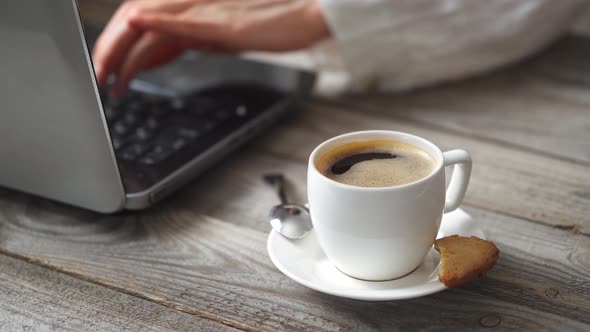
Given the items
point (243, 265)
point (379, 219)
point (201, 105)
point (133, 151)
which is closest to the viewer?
point (379, 219)

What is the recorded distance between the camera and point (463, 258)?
53 cm

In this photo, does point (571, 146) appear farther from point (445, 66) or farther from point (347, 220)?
point (347, 220)

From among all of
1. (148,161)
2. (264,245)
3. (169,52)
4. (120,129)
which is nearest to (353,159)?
(264,245)

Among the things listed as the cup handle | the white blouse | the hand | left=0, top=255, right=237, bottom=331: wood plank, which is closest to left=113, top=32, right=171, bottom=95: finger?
the hand

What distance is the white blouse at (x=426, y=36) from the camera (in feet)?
2.99

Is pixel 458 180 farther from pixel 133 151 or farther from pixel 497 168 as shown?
pixel 133 151

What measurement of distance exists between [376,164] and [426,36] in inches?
17.0

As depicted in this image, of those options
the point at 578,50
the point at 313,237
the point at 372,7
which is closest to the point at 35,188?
the point at 313,237

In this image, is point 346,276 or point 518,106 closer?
point 346,276

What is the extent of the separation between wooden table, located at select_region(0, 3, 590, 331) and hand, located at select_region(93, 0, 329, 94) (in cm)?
11

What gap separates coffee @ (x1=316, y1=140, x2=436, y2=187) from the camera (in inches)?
20.9

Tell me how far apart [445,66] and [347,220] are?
519 mm

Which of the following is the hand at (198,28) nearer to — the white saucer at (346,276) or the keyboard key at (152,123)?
the keyboard key at (152,123)

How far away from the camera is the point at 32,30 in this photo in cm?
56
